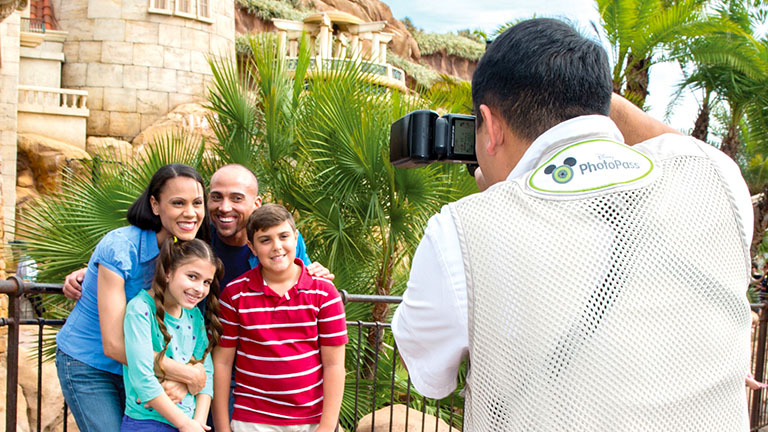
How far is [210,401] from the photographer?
2484mm

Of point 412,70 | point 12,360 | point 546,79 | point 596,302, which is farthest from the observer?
point 412,70

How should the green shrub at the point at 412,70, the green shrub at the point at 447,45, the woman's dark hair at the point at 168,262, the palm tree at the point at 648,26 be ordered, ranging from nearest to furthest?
the woman's dark hair at the point at 168,262 → the palm tree at the point at 648,26 → the green shrub at the point at 412,70 → the green shrub at the point at 447,45

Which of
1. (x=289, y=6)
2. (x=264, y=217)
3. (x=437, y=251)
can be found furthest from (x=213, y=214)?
(x=289, y=6)

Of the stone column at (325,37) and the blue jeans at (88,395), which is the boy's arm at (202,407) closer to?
the blue jeans at (88,395)

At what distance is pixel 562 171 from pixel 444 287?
0.88ft

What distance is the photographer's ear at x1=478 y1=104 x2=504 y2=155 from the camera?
3.85ft

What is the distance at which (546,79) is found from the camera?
3.67ft

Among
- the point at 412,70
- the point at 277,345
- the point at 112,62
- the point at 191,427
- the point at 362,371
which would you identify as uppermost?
the point at 412,70

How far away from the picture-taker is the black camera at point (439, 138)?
5.19ft

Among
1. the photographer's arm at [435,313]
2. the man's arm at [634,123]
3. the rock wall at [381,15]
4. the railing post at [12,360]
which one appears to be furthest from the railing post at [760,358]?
the rock wall at [381,15]

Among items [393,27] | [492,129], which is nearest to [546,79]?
[492,129]

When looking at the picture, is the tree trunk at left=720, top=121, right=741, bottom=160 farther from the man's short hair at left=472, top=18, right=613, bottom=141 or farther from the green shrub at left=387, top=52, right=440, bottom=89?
the green shrub at left=387, top=52, right=440, bottom=89

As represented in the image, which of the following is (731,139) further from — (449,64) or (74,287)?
(449,64)

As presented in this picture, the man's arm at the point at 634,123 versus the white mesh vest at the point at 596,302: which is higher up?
the man's arm at the point at 634,123
